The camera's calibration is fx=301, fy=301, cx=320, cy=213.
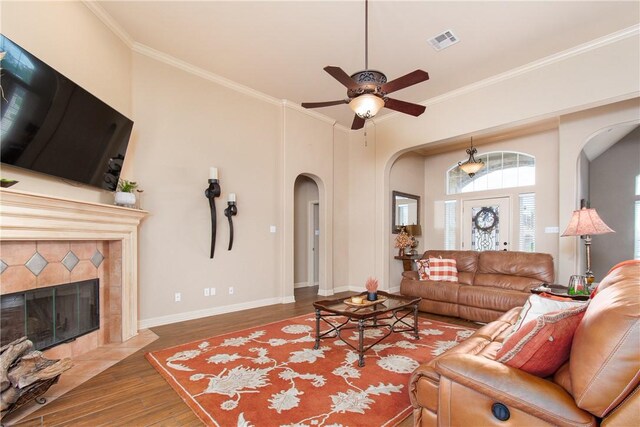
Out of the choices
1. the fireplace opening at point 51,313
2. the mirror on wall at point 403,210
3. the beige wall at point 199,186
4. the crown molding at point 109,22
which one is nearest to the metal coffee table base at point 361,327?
the beige wall at point 199,186

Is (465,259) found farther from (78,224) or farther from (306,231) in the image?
(78,224)

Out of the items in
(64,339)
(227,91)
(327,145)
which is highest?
(227,91)

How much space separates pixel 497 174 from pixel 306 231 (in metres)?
4.40

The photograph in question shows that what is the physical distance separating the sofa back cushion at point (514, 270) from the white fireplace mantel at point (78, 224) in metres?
4.54

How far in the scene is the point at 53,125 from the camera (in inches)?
97.3

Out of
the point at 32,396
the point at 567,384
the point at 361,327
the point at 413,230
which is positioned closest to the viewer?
the point at 567,384

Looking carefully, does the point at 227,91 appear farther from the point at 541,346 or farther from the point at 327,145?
the point at 541,346

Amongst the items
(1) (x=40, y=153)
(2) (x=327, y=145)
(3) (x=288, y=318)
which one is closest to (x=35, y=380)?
(1) (x=40, y=153)

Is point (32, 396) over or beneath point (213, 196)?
beneath

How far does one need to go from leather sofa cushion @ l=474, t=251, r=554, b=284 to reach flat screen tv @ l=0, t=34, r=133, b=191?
5.08m

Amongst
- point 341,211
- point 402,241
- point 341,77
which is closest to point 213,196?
point 341,77

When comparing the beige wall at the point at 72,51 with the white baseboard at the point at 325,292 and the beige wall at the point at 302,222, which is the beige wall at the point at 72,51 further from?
the white baseboard at the point at 325,292

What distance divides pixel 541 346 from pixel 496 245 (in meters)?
5.91

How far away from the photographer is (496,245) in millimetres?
6508
